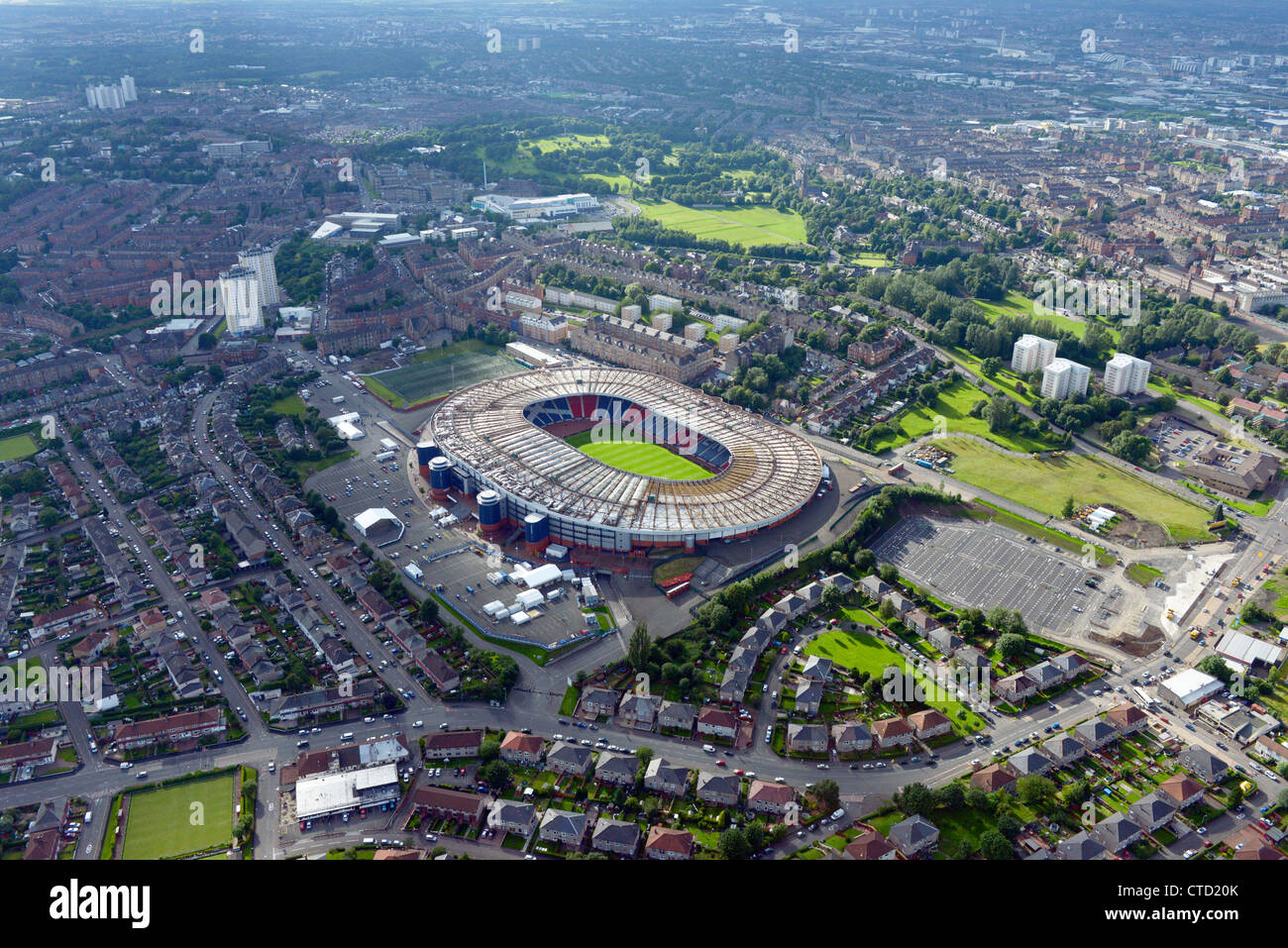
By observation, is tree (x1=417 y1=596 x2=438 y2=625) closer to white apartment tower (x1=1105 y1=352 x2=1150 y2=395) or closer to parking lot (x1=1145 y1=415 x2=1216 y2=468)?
parking lot (x1=1145 y1=415 x2=1216 y2=468)

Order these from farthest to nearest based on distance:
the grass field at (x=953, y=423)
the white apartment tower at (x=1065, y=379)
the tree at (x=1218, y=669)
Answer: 1. the white apartment tower at (x=1065, y=379)
2. the grass field at (x=953, y=423)
3. the tree at (x=1218, y=669)

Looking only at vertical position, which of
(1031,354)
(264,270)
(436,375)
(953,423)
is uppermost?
(264,270)

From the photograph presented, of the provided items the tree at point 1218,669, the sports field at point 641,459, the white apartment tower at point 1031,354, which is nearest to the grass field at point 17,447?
the sports field at point 641,459

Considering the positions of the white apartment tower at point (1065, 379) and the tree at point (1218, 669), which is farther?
the white apartment tower at point (1065, 379)

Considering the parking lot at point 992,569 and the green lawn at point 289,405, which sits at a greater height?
the green lawn at point 289,405

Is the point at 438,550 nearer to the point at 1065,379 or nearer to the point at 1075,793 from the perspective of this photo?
the point at 1075,793

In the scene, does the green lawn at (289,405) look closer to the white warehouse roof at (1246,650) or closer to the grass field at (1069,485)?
the grass field at (1069,485)


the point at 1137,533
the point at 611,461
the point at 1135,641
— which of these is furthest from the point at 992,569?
the point at 611,461

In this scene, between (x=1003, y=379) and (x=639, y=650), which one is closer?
(x=639, y=650)
